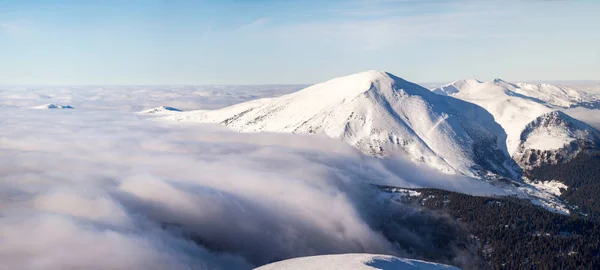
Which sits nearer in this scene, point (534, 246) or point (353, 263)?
point (353, 263)

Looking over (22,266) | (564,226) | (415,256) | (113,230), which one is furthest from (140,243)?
(564,226)

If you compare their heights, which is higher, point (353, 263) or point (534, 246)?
point (353, 263)

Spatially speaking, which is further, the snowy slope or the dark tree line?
the dark tree line

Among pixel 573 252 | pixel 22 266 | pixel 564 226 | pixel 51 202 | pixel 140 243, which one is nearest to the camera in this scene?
pixel 22 266

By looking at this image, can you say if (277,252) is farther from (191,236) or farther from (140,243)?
(140,243)

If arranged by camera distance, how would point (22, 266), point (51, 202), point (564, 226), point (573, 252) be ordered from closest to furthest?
point (22, 266), point (573, 252), point (51, 202), point (564, 226)

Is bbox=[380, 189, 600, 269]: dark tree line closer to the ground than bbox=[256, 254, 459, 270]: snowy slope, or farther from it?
closer to the ground

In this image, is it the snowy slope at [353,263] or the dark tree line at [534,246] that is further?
the dark tree line at [534,246]

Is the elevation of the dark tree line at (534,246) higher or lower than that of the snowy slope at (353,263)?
lower
